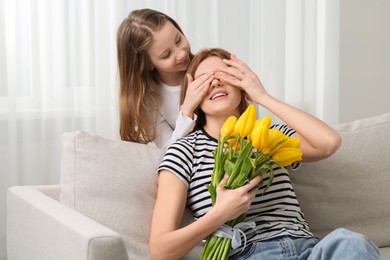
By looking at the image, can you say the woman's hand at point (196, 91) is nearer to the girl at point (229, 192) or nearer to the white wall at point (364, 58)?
the girl at point (229, 192)

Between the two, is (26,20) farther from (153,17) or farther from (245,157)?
(245,157)

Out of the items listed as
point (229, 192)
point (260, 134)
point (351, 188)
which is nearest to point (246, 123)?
point (260, 134)

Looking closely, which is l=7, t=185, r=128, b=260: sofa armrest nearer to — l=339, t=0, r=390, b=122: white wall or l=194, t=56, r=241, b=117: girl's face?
l=194, t=56, r=241, b=117: girl's face

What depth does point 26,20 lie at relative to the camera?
11.2ft

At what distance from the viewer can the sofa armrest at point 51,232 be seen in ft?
5.76

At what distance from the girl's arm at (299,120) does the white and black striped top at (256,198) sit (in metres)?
0.12

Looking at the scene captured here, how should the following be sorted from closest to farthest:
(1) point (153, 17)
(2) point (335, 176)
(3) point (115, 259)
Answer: (3) point (115, 259), (2) point (335, 176), (1) point (153, 17)

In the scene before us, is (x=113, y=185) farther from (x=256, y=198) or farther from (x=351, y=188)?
(x=351, y=188)

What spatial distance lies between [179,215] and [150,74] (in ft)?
2.76

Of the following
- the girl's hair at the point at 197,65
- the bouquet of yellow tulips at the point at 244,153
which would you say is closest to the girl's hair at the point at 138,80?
the girl's hair at the point at 197,65

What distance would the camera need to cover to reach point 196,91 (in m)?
2.25

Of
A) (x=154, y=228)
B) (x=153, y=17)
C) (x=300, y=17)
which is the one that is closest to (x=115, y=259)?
(x=154, y=228)

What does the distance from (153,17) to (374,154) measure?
2.97ft

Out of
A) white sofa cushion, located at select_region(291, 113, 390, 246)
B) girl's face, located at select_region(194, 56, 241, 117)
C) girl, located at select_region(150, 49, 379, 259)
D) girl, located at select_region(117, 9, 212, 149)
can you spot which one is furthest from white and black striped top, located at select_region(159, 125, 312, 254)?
girl, located at select_region(117, 9, 212, 149)
